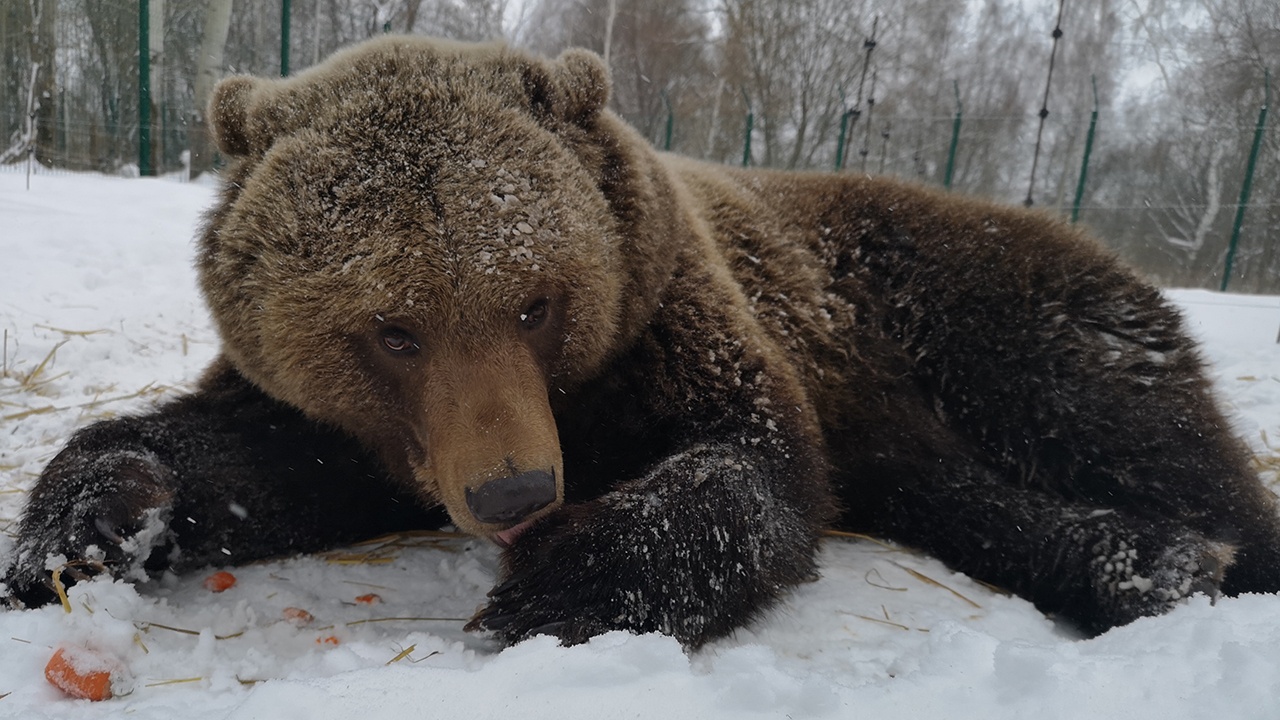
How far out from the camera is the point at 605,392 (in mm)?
2494

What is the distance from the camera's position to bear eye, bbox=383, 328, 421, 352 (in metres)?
2.04

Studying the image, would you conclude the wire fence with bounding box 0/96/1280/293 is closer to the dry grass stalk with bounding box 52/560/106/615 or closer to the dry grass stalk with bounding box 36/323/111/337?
the dry grass stalk with bounding box 36/323/111/337

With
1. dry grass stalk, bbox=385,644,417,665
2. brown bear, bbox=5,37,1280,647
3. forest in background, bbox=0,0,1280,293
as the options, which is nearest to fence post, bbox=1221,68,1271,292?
forest in background, bbox=0,0,1280,293

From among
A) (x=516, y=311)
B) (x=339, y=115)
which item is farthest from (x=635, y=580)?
(x=339, y=115)

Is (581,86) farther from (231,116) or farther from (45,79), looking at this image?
(45,79)

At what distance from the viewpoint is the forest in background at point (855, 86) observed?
9.76 metres

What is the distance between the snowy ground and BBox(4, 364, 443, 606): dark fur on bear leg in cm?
9

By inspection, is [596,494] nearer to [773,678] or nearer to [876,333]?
[773,678]

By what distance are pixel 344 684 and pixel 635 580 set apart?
713 millimetres

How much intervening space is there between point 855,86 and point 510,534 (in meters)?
20.3

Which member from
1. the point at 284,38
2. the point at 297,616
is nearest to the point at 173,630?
the point at 297,616

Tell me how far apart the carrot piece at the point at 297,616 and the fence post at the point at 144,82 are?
846cm

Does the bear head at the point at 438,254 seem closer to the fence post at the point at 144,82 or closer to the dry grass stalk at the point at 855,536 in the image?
the dry grass stalk at the point at 855,536

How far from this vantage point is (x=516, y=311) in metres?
2.04
